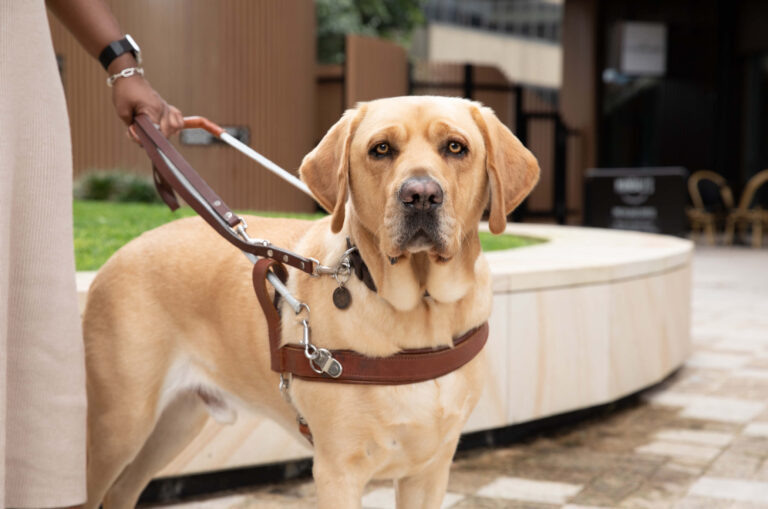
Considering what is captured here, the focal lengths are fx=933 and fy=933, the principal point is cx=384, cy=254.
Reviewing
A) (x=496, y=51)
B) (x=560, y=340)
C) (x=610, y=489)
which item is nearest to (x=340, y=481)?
(x=610, y=489)

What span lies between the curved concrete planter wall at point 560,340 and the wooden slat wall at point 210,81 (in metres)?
7.17

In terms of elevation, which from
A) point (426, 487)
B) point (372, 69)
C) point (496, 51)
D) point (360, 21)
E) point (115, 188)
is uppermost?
point (496, 51)

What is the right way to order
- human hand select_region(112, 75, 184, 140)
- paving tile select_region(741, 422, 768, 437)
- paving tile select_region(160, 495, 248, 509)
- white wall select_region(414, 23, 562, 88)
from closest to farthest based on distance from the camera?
human hand select_region(112, 75, 184, 140), paving tile select_region(160, 495, 248, 509), paving tile select_region(741, 422, 768, 437), white wall select_region(414, 23, 562, 88)

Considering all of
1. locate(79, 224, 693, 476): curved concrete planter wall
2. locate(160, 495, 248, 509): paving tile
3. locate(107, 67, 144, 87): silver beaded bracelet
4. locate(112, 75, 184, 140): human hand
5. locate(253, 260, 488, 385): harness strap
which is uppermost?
locate(107, 67, 144, 87): silver beaded bracelet

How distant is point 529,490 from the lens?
14.3 ft

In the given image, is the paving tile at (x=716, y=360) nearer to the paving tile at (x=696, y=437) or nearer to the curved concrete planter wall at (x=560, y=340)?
the curved concrete planter wall at (x=560, y=340)

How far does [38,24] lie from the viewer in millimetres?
2311

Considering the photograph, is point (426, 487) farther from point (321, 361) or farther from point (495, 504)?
point (495, 504)

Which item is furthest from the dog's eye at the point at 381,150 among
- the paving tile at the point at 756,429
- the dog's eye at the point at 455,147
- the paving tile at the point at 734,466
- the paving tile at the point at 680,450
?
the paving tile at the point at 756,429

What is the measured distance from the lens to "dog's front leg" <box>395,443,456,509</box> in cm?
263

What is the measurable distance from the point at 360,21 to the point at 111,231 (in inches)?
805

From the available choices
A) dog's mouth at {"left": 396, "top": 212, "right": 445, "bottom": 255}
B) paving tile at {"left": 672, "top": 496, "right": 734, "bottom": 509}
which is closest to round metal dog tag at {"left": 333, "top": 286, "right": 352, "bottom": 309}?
dog's mouth at {"left": 396, "top": 212, "right": 445, "bottom": 255}

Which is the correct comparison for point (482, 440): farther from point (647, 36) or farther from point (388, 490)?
point (647, 36)

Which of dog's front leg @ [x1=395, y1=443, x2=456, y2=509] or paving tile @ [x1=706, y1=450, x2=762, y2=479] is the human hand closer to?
A: dog's front leg @ [x1=395, y1=443, x2=456, y2=509]
